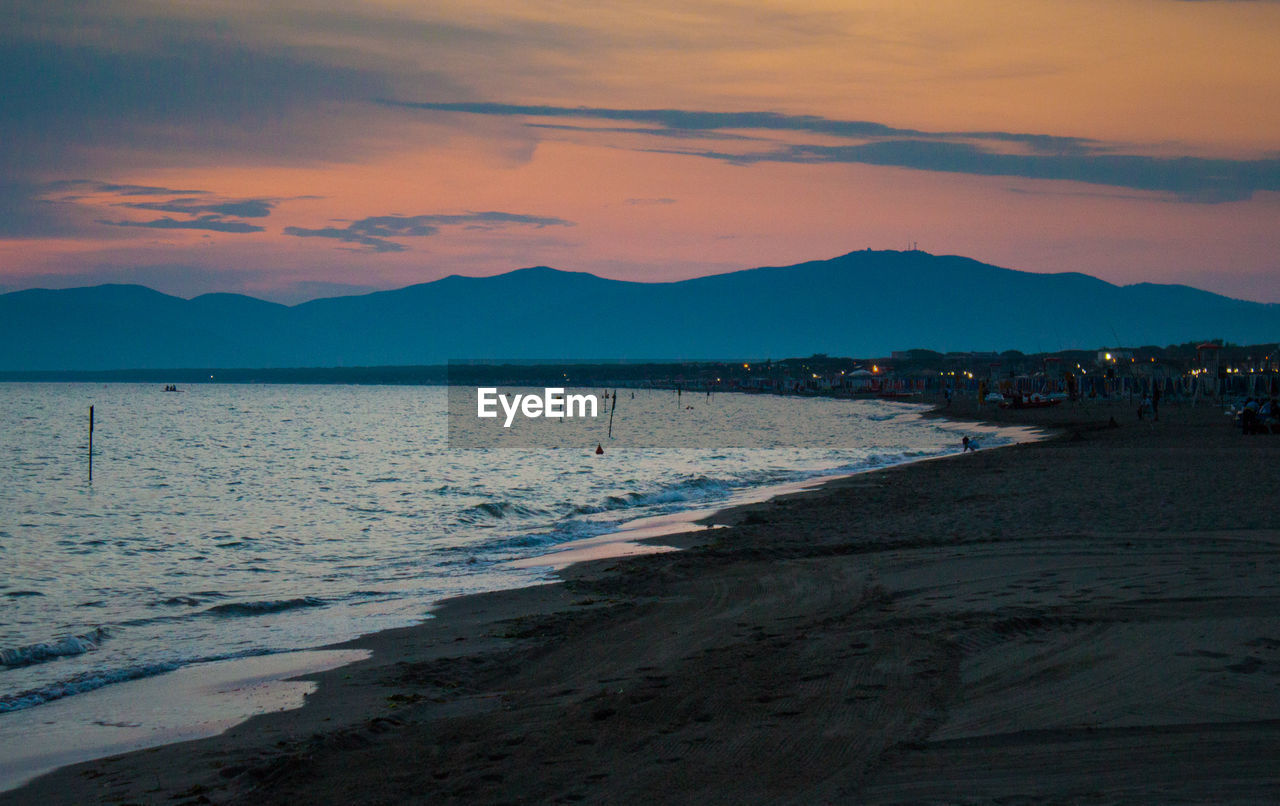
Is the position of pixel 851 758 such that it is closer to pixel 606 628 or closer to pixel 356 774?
pixel 356 774

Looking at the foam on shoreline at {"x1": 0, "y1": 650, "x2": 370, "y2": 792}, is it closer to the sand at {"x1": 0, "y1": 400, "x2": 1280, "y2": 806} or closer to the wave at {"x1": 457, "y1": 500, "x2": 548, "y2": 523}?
the sand at {"x1": 0, "y1": 400, "x2": 1280, "y2": 806}

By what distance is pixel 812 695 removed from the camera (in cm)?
702

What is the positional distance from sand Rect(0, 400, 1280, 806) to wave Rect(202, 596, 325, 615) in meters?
2.36

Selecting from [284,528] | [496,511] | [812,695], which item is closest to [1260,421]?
[496,511]

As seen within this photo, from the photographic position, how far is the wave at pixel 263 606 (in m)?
13.3

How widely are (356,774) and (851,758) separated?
10.3 feet

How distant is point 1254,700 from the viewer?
6117mm

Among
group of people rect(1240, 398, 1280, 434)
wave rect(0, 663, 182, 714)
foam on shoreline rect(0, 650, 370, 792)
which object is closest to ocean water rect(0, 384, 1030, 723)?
wave rect(0, 663, 182, 714)

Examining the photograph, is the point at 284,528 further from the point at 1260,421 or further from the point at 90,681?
the point at 1260,421

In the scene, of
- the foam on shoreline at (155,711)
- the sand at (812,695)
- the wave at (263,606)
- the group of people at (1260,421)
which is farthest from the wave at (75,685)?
the group of people at (1260,421)

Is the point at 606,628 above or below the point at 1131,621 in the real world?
below

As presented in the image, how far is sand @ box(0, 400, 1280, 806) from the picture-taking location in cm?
546

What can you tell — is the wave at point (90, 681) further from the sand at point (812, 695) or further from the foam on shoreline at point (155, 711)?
the sand at point (812, 695)

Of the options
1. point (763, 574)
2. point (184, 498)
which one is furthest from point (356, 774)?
point (184, 498)
